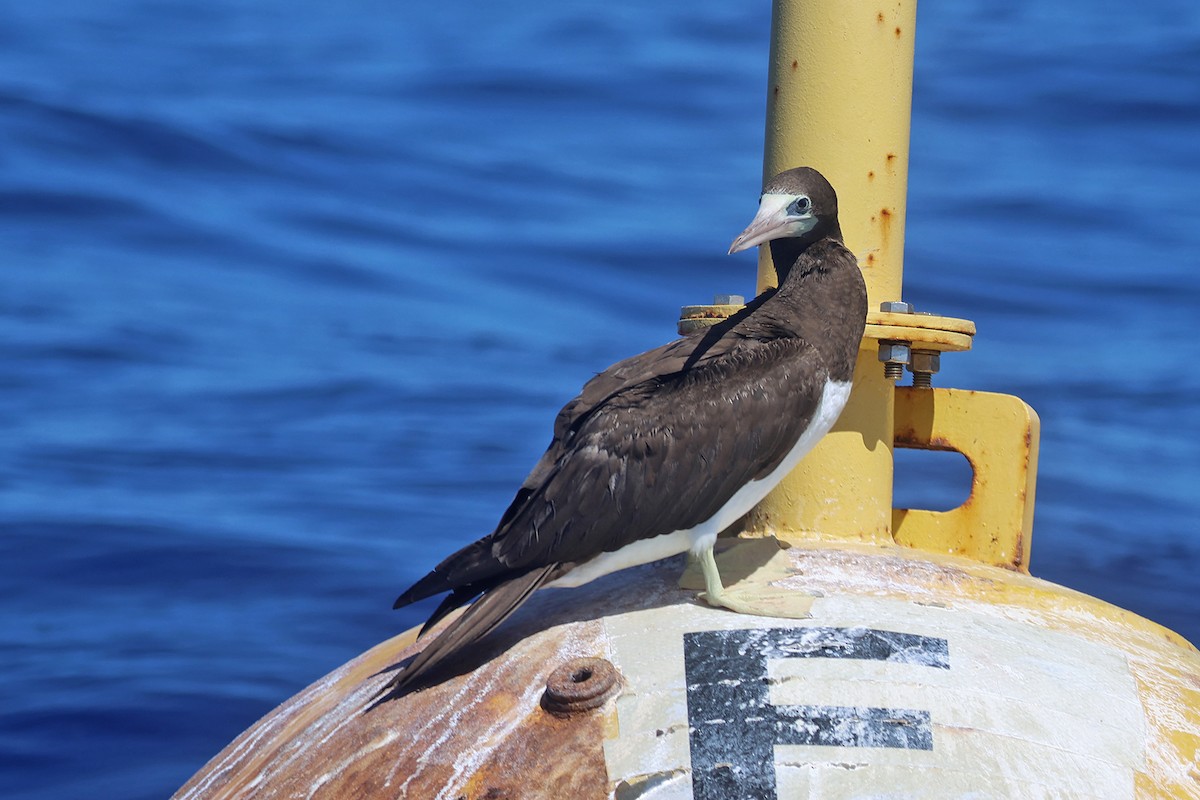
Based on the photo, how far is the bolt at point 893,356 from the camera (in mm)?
5102

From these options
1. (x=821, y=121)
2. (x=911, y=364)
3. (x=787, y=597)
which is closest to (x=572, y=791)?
(x=787, y=597)

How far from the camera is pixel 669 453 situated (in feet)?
14.5

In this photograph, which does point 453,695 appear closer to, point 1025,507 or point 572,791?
point 572,791

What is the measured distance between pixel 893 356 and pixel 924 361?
0.87ft

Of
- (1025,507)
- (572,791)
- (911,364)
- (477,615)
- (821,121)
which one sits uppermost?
(821,121)

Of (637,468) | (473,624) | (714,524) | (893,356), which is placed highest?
(893,356)

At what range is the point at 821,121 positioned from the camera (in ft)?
17.5

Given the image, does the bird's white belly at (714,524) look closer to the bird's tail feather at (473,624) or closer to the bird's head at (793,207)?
the bird's tail feather at (473,624)

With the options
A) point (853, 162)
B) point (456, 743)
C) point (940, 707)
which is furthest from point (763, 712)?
point (853, 162)

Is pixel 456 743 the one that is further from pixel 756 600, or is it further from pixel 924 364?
pixel 924 364

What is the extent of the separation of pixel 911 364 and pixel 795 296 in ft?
2.45

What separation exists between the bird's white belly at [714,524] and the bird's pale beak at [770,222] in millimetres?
525

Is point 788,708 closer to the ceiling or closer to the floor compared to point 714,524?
closer to the floor

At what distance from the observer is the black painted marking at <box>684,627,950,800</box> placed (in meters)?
3.51
